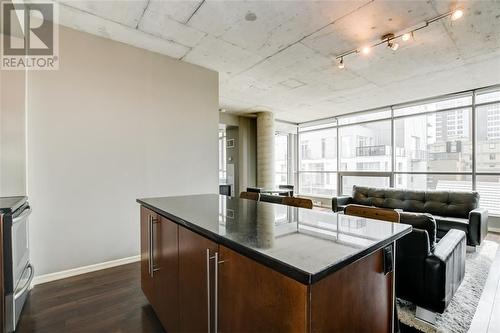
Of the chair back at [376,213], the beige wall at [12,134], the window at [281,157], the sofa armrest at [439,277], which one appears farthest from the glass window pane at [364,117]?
the beige wall at [12,134]

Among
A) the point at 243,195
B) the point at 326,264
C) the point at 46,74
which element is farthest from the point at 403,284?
the point at 46,74

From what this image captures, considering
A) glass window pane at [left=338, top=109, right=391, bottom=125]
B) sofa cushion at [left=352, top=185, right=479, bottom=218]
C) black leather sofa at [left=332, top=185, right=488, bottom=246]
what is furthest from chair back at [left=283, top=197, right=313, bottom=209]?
glass window pane at [left=338, top=109, right=391, bottom=125]

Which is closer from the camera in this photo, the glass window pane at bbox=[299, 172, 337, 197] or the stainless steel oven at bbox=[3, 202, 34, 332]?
the stainless steel oven at bbox=[3, 202, 34, 332]

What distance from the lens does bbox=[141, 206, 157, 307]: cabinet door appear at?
1924 mm

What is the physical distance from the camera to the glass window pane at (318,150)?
762 centimetres

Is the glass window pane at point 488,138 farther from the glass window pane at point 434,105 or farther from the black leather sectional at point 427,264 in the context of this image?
the black leather sectional at point 427,264

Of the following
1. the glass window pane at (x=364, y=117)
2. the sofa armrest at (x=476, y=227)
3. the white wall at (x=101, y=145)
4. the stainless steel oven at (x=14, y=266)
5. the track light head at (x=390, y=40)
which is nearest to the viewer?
the stainless steel oven at (x=14, y=266)

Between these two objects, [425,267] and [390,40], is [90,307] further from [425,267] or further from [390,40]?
[390,40]

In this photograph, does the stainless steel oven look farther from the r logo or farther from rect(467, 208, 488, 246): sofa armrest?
rect(467, 208, 488, 246): sofa armrest

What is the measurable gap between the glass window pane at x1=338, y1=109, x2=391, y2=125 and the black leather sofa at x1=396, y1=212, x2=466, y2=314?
200 inches

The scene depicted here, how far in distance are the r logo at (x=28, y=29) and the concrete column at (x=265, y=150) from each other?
4.91 meters

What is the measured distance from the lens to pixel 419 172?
5703mm

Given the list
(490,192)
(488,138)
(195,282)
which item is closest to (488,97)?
(488,138)

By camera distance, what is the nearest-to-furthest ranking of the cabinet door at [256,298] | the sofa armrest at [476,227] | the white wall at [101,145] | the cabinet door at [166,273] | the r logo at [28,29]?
the cabinet door at [256,298] < the cabinet door at [166,273] < the r logo at [28,29] < the white wall at [101,145] < the sofa armrest at [476,227]
